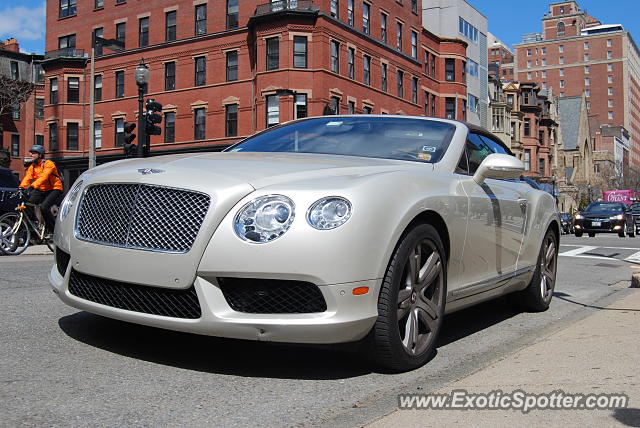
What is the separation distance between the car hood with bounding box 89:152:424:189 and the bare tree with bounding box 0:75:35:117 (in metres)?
49.5

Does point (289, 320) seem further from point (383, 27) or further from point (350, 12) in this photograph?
point (383, 27)

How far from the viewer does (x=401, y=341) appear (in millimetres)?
3541

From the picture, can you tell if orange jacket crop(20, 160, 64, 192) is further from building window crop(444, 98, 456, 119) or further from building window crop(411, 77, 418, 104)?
building window crop(444, 98, 456, 119)

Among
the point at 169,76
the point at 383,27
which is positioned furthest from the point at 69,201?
the point at 383,27

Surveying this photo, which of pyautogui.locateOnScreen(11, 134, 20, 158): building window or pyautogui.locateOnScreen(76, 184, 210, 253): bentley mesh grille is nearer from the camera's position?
pyautogui.locateOnScreen(76, 184, 210, 253): bentley mesh grille

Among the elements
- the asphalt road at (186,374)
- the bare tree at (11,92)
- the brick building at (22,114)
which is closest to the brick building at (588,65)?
the brick building at (22,114)

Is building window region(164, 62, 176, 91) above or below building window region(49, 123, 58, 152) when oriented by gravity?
above

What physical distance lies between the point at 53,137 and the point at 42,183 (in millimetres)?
36553

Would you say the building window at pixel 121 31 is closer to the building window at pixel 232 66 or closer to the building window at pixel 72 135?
the building window at pixel 72 135

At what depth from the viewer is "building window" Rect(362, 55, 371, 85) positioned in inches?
1511

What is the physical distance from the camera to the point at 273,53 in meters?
34.8

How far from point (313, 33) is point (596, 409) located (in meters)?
33.0

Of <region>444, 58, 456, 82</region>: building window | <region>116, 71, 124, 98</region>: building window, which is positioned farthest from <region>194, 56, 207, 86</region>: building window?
<region>444, 58, 456, 82</region>: building window

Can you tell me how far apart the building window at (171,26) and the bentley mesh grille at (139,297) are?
38229 millimetres
